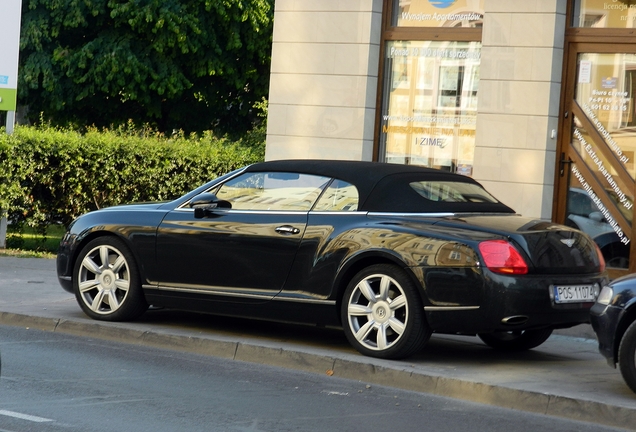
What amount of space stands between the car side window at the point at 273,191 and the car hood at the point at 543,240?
45.6 inches

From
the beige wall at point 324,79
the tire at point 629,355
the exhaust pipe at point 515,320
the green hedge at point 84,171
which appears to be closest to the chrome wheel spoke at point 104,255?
the exhaust pipe at point 515,320

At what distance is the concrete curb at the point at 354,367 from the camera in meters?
6.76

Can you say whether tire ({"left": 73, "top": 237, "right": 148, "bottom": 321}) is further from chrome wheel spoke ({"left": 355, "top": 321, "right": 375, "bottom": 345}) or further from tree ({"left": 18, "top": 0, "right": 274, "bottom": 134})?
tree ({"left": 18, "top": 0, "right": 274, "bottom": 134})

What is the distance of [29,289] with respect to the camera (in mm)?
11789

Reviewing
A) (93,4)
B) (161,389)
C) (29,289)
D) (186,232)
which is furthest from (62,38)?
(161,389)

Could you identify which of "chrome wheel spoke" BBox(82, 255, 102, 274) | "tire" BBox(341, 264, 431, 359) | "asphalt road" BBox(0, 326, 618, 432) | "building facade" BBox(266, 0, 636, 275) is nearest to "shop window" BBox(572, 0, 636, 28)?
"building facade" BBox(266, 0, 636, 275)

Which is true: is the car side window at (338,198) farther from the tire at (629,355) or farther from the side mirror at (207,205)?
the tire at (629,355)

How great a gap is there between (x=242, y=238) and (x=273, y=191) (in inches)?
19.3

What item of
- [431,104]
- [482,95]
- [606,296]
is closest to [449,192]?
[606,296]

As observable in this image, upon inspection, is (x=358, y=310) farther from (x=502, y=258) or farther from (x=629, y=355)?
(x=629, y=355)

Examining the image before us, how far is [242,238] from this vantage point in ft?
28.6

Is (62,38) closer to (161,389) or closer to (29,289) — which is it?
(29,289)

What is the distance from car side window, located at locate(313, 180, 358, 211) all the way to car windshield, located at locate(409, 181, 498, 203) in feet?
1.53

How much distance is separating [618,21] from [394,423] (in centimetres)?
804
